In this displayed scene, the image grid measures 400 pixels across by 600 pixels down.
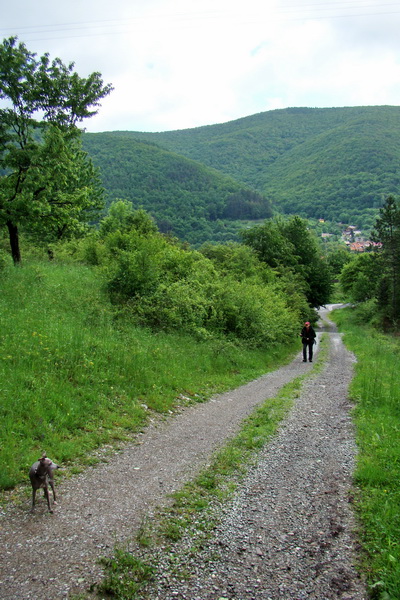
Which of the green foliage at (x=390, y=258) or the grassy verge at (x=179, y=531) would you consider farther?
the green foliage at (x=390, y=258)

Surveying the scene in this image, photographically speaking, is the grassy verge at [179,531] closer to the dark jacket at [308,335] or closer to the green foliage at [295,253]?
the dark jacket at [308,335]

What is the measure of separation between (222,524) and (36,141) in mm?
18358

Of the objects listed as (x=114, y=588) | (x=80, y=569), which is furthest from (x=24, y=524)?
(x=114, y=588)

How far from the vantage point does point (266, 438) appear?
8.66m

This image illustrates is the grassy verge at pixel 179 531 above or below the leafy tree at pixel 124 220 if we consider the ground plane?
below

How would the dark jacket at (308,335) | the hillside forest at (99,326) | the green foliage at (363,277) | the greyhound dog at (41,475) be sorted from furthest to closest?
1. the green foliage at (363,277)
2. the dark jacket at (308,335)
3. the hillside forest at (99,326)
4. the greyhound dog at (41,475)

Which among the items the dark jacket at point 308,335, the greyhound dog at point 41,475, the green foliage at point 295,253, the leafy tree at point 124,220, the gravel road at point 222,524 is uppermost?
the leafy tree at point 124,220

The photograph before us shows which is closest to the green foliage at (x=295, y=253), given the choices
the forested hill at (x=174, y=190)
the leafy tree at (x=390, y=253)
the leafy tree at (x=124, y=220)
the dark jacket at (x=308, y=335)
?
the leafy tree at (x=390, y=253)

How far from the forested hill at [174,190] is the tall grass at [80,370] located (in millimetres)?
130557

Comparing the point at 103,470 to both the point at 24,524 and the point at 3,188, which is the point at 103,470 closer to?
the point at 24,524

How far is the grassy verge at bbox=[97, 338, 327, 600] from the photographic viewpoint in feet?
13.2

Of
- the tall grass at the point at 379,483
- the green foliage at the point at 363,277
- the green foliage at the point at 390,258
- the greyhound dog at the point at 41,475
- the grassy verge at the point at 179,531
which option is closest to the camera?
the grassy verge at the point at 179,531

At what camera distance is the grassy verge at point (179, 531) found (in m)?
4.01

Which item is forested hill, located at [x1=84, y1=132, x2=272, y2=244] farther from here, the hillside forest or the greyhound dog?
the greyhound dog
